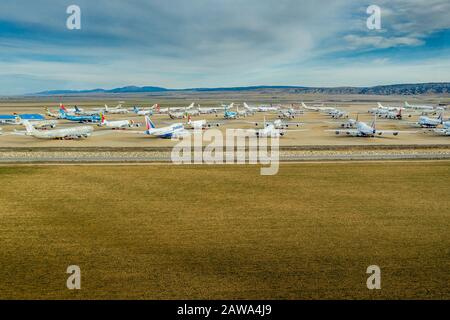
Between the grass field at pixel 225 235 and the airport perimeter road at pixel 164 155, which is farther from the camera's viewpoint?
the airport perimeter road at pixel 164 155

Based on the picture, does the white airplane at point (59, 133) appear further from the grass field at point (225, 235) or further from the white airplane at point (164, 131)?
the grass field at point (225, 235)

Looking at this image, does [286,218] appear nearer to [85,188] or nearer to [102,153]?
[85,188]

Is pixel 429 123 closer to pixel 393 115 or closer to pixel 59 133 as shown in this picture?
pixel 393 115

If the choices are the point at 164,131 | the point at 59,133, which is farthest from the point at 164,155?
the point at 59,133

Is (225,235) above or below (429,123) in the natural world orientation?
below

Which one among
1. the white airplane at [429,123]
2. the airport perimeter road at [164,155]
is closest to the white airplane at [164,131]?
the airport perimeter road at [164,155]
